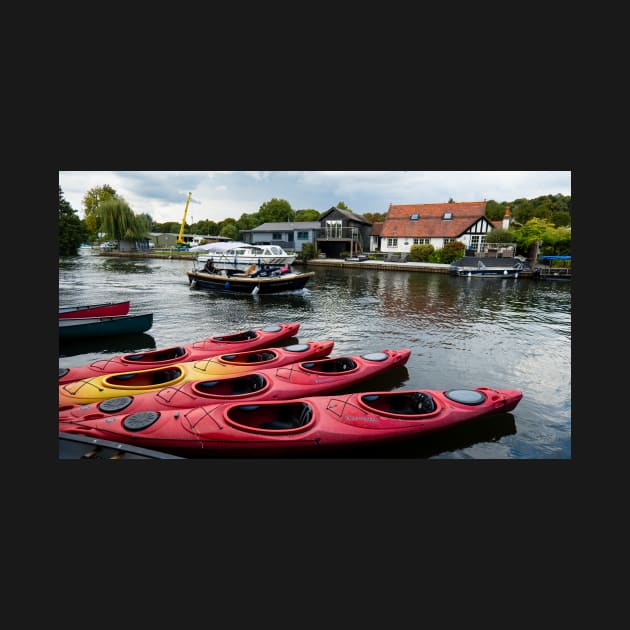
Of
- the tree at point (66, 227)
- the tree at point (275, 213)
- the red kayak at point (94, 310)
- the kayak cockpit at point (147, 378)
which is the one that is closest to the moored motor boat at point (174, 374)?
the kayak cockpit at point (147, 378)

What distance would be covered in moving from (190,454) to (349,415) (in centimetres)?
219

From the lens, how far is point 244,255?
2025cm

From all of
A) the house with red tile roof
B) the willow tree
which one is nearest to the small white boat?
the willow tree

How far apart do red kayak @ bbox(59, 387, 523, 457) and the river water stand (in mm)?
432

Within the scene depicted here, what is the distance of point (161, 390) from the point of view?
5531mm

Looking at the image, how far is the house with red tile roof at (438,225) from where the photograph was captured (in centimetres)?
2517

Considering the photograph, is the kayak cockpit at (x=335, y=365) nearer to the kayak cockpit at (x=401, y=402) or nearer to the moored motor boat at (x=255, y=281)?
the kayak cockpit at (x=401, y=402)

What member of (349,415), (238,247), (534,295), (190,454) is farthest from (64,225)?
(534,295)

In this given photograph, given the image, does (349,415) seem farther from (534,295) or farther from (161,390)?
(534,295)

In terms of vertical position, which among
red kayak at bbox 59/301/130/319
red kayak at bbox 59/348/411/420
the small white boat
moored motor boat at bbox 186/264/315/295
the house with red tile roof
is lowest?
red kayak at bbox 59/348/411/420

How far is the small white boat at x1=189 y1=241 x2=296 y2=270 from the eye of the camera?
2003 cm

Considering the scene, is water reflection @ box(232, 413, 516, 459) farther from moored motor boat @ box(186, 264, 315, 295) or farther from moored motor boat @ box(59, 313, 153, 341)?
moored motor boat @ box(186, 264, 315, 295)

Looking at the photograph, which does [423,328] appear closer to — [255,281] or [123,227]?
[255,281]

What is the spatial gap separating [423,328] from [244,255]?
1178 cm
